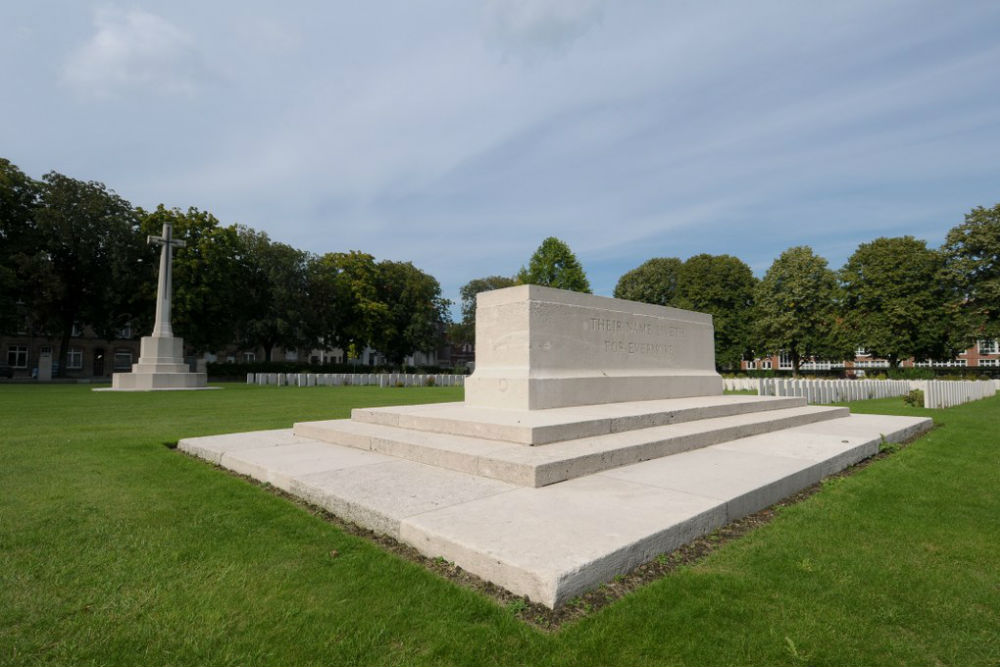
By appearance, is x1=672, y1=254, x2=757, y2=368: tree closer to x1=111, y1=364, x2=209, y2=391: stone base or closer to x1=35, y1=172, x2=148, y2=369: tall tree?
x1=111, y1=364, x2=209, y2=391: stone base

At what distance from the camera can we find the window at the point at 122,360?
153 feet

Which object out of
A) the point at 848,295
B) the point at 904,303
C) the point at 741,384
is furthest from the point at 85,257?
the point at 904,303

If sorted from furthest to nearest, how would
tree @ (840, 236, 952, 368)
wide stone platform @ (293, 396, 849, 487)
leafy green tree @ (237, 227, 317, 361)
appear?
leafy green tree @ (237, 227, 317, 361) → tree @ (840, 236, 952, 368) → wide stone platform @ (293, 396, 849, 487)

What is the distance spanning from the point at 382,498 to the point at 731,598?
259 centimetres

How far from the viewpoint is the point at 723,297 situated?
42.8 metres

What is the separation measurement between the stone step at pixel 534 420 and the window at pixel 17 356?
52.6m

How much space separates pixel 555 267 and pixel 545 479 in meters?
35.1

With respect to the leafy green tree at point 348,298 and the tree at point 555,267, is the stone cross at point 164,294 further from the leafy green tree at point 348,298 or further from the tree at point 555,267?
the tree at point 555,267

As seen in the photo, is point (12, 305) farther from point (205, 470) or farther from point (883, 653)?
point (883, 653)

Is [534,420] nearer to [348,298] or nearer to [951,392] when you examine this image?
[951,392]

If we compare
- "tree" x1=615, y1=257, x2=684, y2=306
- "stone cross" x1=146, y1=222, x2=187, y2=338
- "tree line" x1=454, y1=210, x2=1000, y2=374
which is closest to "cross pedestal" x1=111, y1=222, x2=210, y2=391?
"stone cross" x1=146, y1=222, x2=187, y2=338

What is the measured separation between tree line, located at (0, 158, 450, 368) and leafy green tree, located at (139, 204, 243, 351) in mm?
66

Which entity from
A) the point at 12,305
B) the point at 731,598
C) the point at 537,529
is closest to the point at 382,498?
the point at 537,529

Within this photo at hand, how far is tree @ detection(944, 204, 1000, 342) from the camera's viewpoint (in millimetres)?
33219
